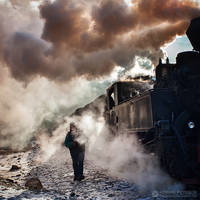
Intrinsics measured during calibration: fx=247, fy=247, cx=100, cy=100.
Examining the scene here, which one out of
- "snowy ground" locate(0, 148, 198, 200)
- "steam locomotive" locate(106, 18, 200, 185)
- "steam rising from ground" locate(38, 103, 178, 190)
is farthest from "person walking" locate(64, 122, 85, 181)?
"steam locomotive" locate(106, 18, 200, 185)

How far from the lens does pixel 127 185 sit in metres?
5.29

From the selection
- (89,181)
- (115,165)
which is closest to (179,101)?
(89,181)

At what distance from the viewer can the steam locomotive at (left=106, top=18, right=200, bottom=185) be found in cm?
465

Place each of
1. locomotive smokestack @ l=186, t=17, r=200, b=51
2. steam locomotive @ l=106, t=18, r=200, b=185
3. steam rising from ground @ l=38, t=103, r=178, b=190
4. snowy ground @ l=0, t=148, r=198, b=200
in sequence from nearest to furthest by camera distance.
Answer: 1. snowy ground @ l=0, t=148, r=198, b=200
2. steam locomotive @ l=106, t=18, r=200, b=185
3. steam rising from ground @ l=38, t=103, r=178, b=190
4. locomotive smokestack @ l=186, t=17, r=200, b=51

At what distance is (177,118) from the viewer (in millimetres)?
5141

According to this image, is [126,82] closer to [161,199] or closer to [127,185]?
[127,185]

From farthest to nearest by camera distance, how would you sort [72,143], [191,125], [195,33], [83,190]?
[72,143]
[195,33]
[83,190]
[191,125]

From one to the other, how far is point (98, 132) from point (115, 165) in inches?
167

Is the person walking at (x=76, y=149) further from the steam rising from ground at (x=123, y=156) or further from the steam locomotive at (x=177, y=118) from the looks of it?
the steam locomotive at (x=177, y=118)

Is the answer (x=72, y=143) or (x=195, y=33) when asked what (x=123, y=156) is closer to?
(x=72, y=143)

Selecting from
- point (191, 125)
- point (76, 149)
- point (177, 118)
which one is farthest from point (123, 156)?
point (191, 125)

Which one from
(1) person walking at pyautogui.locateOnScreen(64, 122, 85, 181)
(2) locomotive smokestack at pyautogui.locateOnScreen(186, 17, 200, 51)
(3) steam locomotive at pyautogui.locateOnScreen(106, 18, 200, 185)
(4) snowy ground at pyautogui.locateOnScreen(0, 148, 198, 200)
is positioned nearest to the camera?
(4) snowy ground at pyautogui.locateOnScreen(0, 148, 198, 200)

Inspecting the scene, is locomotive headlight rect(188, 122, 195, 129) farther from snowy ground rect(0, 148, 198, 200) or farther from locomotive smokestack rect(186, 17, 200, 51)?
locomotive smokestack rect(186, 17, 200, 51)

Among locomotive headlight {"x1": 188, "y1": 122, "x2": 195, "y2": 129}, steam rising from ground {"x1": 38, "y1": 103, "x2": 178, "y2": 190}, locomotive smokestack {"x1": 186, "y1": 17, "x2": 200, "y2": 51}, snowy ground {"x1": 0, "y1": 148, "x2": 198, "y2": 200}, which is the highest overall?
locomotive smokestack {"x1": 186, "y1": 17, "x2": 200, "y2": 51}
